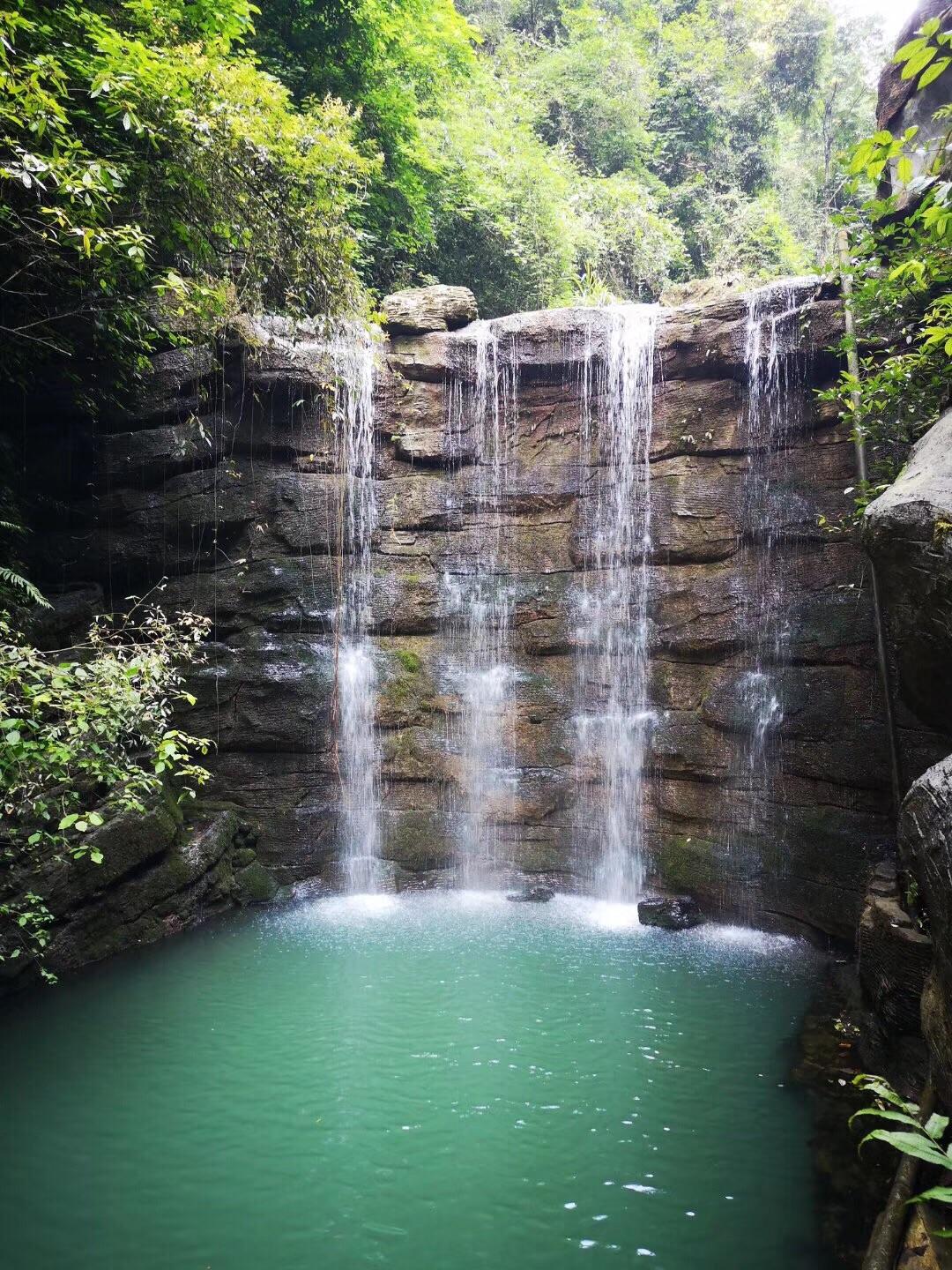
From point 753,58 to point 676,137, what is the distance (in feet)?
9.50

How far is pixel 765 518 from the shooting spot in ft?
29.7

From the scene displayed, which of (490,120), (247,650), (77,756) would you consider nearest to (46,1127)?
(77,756)

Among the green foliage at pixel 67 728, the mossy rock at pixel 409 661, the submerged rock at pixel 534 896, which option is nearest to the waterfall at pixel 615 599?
the submerged rock at pixel 534 896

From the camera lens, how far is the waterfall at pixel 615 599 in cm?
932

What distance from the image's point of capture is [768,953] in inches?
294

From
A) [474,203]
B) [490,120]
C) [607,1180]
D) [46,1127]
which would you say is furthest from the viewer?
[490,120]

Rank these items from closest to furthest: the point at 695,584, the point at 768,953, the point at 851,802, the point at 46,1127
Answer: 1. the point at 46,1127
2. the point at 768,953
3. the point at 851,802
4. the point at 695,584

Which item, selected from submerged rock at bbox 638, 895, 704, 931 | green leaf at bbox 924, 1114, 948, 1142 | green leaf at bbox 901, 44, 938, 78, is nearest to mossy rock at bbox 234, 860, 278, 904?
submerged rock at bbox 638, 895, 704, 931

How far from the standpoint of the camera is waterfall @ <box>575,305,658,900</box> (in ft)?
30.6

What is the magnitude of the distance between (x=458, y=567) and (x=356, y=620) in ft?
4.81

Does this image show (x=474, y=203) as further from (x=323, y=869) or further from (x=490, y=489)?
(x=323, y=869)

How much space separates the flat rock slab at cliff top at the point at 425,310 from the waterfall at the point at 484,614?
38cm

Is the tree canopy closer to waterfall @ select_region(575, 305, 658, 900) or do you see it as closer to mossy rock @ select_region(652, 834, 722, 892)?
waterfall @ select_region(575, 305, 658, 900)

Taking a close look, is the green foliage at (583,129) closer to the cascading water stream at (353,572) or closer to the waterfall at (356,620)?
the cascading water stream at (353,572)
